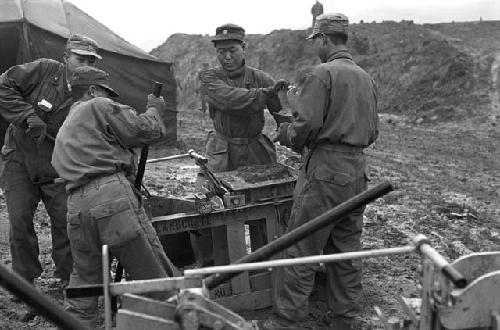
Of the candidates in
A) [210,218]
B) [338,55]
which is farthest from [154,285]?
[338,55]

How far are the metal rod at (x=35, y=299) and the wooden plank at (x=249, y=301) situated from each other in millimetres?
2870

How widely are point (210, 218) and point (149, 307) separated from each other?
8.45ft

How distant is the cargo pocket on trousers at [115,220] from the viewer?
4270 millimetres

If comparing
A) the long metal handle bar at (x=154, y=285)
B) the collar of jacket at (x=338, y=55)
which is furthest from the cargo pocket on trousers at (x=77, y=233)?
the collar of jacket at (x=338, y=55)

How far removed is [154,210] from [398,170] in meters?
8.42

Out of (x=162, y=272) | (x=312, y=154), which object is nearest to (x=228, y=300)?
(x=162, y=272)

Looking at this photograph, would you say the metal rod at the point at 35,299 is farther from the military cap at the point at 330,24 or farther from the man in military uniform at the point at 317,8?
the man in military uniform at the point at 317,8

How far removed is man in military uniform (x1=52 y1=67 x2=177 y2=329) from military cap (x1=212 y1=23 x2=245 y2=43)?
196 cm

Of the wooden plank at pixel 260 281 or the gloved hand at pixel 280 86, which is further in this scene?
the gloved hand at pixel 280 86

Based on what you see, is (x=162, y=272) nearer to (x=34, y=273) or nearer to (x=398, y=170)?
(x=34, y=273)

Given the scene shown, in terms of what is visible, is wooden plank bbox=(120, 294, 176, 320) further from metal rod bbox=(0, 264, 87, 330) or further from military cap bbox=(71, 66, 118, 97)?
military cap bbox=(71, 66, 118, 97)

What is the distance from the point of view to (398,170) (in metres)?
13.3

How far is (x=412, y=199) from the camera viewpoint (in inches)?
412

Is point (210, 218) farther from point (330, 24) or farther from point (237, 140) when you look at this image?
point (330, 24)
